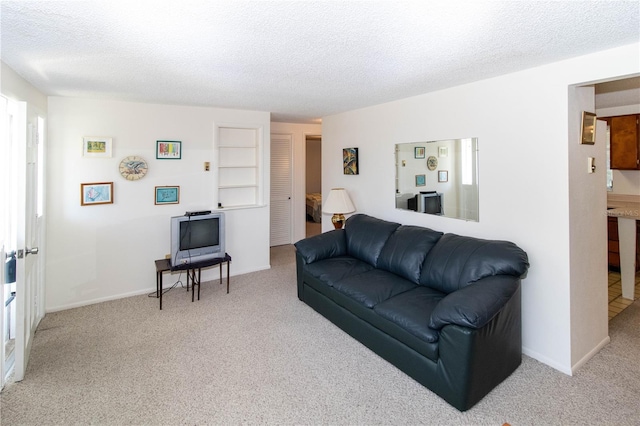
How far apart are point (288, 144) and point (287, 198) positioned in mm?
1016

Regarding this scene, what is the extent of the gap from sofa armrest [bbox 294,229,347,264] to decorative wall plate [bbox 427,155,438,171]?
1.25m

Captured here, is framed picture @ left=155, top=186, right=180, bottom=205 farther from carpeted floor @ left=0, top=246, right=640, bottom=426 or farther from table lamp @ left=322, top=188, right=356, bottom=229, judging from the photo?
table lamp @ left=322, top=188, right=356, bottom=229

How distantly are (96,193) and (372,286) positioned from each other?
10.5ft

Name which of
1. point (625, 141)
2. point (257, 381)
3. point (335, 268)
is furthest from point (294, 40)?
point (625, 141)

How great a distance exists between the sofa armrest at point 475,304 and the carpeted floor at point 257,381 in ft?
1.89

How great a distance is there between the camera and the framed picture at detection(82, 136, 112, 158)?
3.71 metres

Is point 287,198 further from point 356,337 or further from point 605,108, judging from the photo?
point 605,108

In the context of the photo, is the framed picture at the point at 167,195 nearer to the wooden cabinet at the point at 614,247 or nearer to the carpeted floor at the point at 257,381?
the carpeted floor at the point at 257,381

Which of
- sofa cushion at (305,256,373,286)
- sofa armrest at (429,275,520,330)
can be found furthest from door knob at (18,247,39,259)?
sofa armrest at (429,275,520,330)

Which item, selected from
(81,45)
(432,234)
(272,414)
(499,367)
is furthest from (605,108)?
(81,45)

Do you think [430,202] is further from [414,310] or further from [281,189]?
[281,189]

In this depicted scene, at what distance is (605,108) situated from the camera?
4883 millimetres

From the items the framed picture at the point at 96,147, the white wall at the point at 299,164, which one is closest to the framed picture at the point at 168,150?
the framed picture at the point at 96,147

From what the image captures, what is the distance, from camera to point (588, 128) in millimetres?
2570
